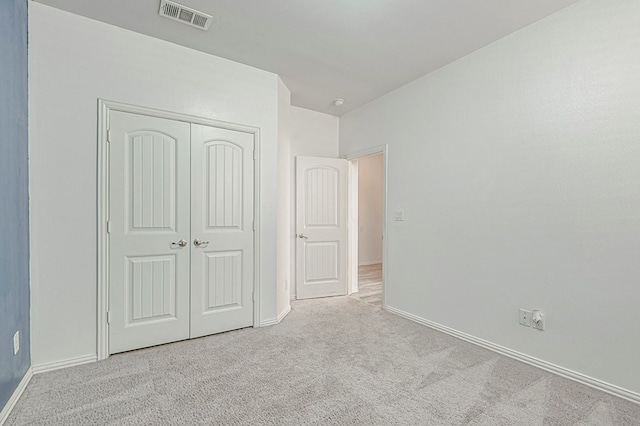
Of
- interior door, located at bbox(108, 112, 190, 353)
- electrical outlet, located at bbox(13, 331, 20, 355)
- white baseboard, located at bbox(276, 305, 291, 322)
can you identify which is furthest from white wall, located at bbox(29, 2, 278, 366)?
white baseboard, located at bbox(276, 305, 291, 322)

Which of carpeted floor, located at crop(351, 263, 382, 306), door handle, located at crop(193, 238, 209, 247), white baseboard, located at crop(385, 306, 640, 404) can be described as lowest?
carpeted floor, located at crop(351, 263, 382, 306)

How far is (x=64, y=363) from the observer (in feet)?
7.48

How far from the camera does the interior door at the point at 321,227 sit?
4234mm

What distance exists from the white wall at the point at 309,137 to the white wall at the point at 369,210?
256 centimetres

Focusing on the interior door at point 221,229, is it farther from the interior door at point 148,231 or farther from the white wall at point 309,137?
the white wall at point 309,137

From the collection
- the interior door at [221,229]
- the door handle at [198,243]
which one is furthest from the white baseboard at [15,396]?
the door handle at [198,243]

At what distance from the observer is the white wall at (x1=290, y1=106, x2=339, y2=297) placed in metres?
4.23

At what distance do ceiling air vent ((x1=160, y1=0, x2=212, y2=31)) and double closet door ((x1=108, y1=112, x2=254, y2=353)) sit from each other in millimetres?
807

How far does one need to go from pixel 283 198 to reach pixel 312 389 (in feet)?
6.91

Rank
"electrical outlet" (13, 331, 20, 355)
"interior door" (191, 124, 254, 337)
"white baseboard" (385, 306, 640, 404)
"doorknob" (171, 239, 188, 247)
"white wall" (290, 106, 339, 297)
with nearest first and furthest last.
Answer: "electrical outlet" (13, 331, 20, 355), "white baseboard" (385, 306, 640, 404), "doorknob" (171, 239, 188, 247), "interior door" (191, 124, 254, 337), "white wall" (290, 106, 339, 297)

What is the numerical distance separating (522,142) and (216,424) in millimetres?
2973

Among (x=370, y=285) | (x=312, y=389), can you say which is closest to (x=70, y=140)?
(x=312, y=389)

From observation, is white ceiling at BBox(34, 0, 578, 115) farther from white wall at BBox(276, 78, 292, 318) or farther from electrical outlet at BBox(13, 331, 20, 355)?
electrical outlet at BBox(13, 331, 20, 355)

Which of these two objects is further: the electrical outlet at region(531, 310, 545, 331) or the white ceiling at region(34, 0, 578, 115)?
the electrical outlet at region(531, 310, 545, 331)
